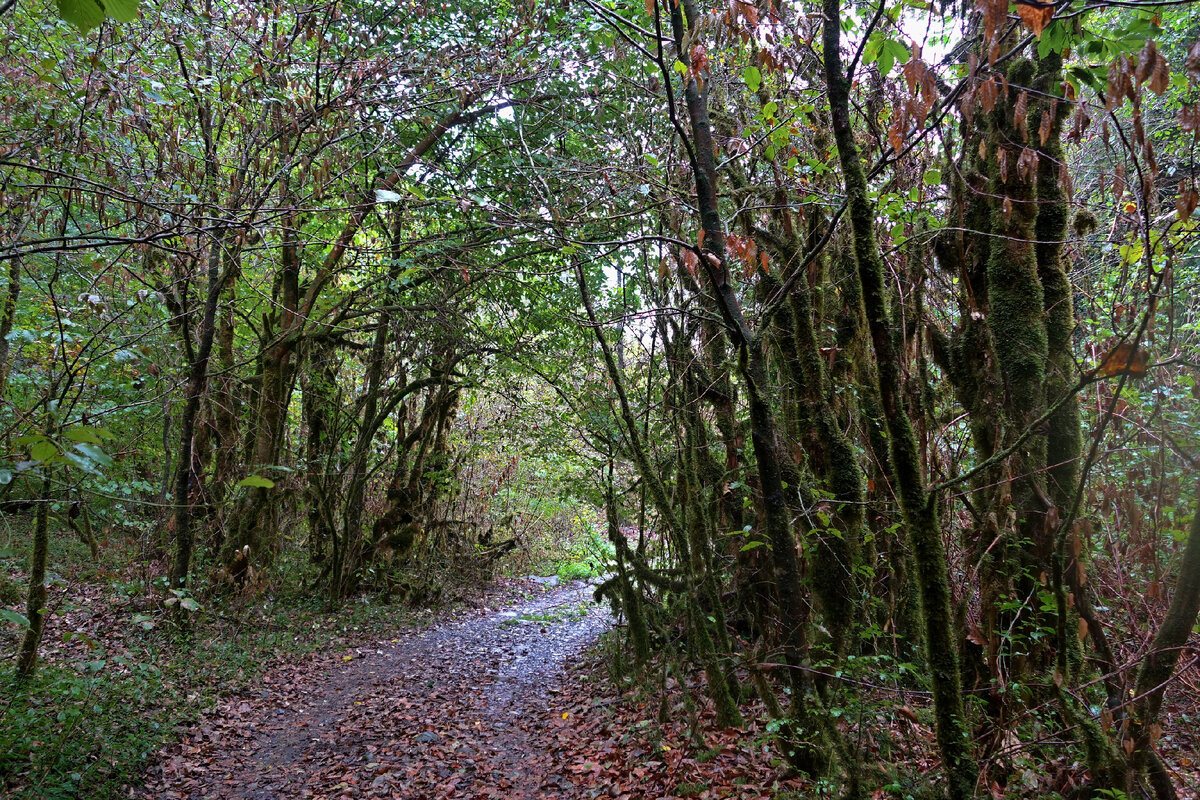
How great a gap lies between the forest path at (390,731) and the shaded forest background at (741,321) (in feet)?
2.71

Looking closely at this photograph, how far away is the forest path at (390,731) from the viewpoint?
17.5 ft

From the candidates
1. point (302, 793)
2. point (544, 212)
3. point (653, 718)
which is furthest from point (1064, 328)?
point (302, 793)

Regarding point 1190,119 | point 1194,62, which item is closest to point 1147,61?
point 1194,62

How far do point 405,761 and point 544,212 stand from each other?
595 cm

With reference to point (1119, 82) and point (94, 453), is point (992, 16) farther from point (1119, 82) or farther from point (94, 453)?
point (94, 453)

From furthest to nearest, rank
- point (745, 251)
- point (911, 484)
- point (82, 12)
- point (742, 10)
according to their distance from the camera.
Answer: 1. point (745, 251)
2. point (742, 10)
3. point (911, 484)
4. point (82, 12)

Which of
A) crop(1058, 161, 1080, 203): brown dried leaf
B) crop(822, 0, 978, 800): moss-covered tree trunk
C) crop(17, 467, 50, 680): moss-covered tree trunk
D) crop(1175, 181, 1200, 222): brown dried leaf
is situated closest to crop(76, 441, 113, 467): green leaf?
crop(822, 0, 978, 800): moss-covered tree trunk

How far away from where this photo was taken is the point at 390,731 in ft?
21.5

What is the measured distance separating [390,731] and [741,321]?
5.81m

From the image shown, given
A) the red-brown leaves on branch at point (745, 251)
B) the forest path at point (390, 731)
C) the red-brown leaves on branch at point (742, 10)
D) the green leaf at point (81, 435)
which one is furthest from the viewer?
the forest path at point (390, 731)

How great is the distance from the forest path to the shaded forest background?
82 centimetres

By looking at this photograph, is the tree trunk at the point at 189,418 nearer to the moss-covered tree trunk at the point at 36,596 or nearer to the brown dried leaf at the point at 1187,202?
the moss-covered tree trunk at the point at 36,596

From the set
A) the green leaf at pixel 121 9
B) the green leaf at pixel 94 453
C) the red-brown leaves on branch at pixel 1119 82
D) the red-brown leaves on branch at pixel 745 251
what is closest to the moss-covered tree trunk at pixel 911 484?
the red-brown leaves on branch at pixel 745 251

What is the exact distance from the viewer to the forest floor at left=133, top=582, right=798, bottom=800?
5.00 metres
